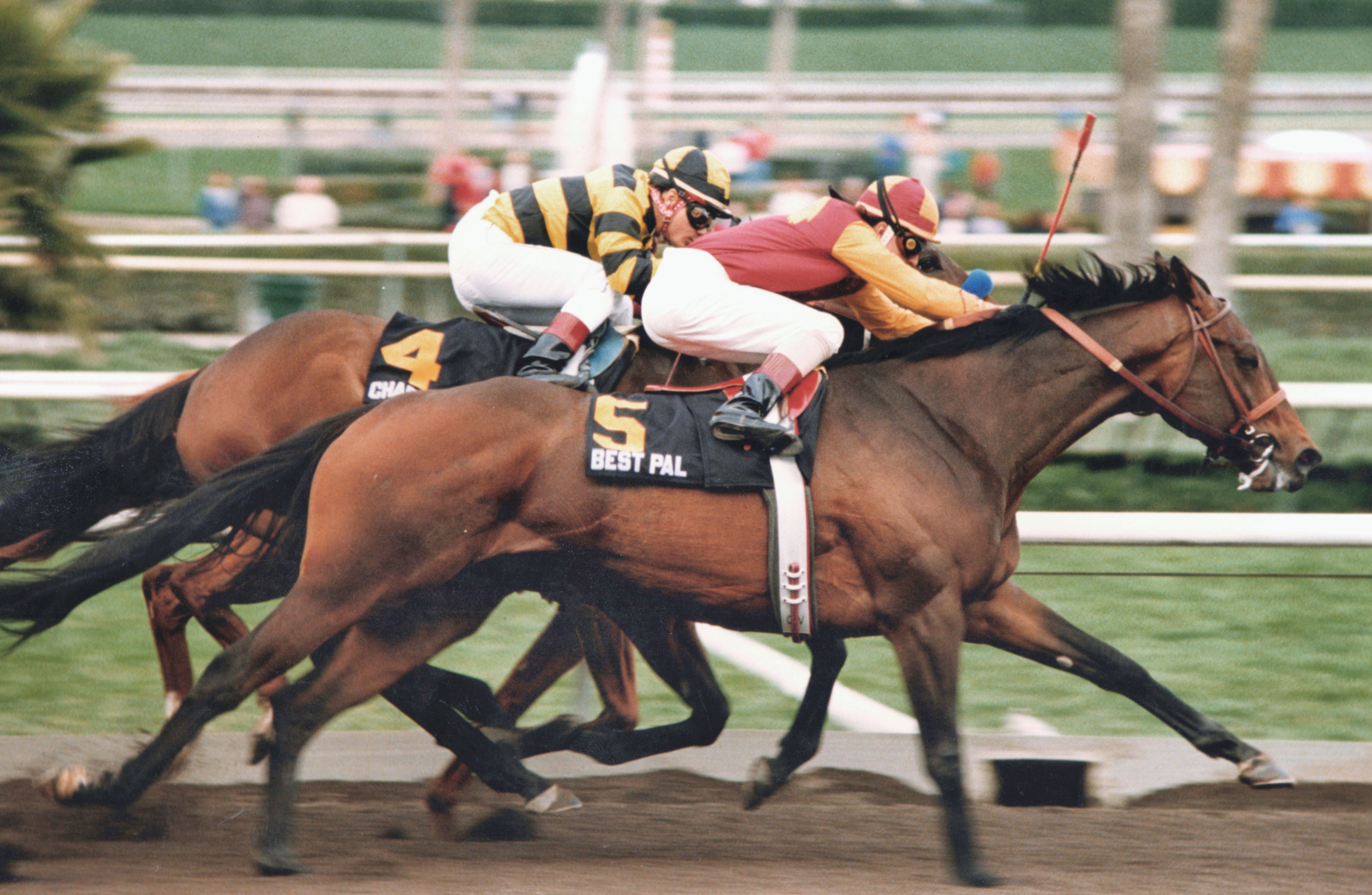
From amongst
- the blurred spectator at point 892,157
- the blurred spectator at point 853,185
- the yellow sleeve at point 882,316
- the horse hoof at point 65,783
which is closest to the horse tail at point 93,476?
the horse hoof at point 65,783

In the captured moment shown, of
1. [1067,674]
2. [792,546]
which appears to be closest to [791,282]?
[792,546]

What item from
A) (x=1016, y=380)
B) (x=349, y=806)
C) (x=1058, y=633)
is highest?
(x=1016, y=380)

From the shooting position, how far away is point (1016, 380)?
3887 millimetres

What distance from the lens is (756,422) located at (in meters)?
3.60

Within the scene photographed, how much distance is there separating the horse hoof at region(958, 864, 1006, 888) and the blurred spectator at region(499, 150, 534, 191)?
8386 mm

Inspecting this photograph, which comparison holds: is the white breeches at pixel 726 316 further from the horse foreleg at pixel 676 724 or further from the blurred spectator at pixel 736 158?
the blurred spectator at pixel 736 158

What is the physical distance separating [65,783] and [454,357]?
1.54 metres

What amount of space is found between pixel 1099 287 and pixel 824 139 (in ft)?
46.4

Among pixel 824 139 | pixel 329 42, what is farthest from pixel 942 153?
pixel 329 42

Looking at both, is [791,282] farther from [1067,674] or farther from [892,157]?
[892,157]

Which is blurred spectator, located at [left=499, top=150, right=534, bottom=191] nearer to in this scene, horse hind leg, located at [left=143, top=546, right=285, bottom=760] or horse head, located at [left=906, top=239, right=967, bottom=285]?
horse head, located at [left=906, top=239, right=967, bottom=285]

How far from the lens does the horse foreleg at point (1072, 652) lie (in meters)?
3.97

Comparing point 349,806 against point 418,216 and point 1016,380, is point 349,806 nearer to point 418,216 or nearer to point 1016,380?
point 1016,380

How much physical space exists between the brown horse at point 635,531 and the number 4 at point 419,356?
1.96 ft
